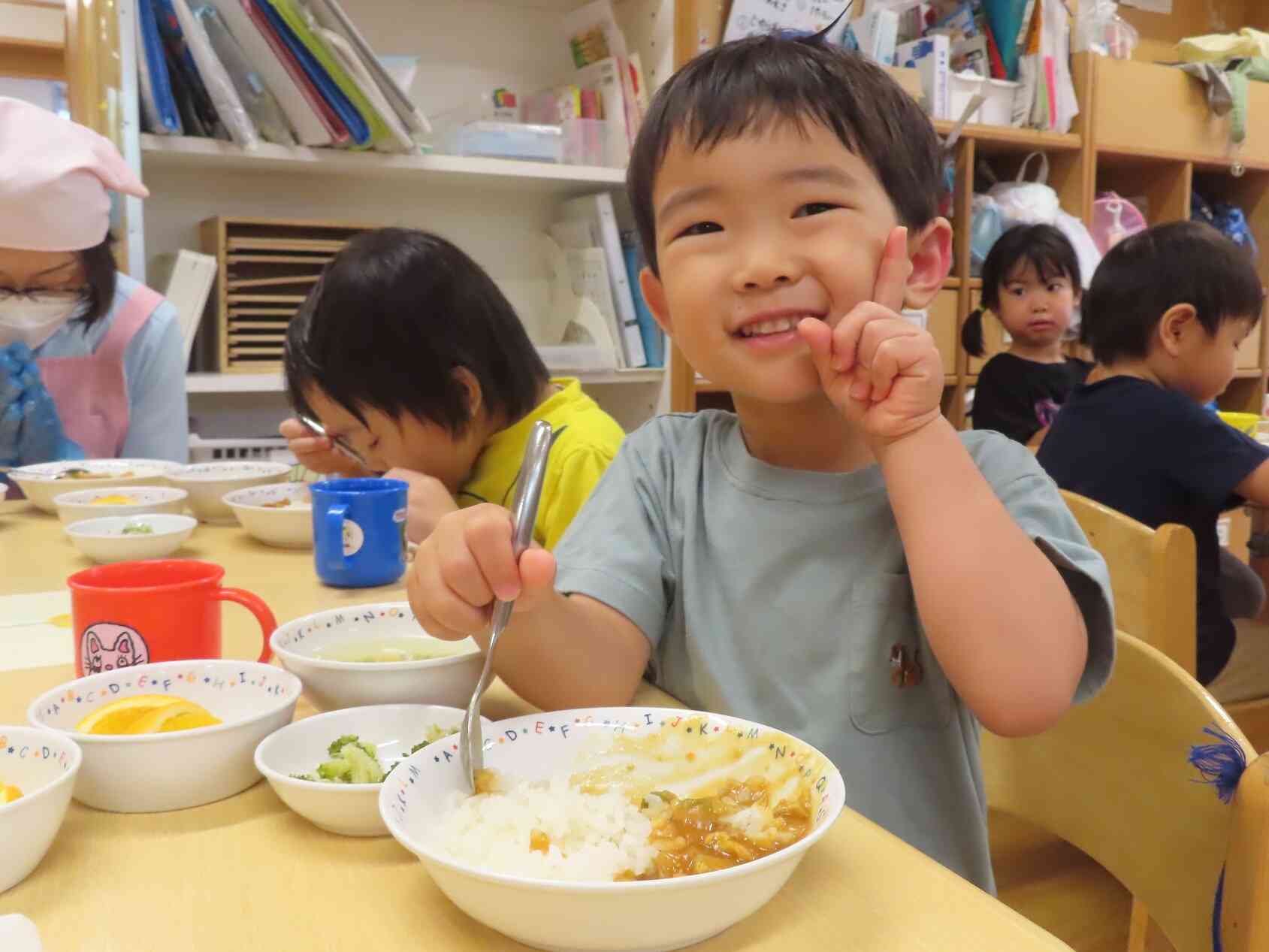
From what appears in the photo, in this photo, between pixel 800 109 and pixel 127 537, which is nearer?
pixel 800 109

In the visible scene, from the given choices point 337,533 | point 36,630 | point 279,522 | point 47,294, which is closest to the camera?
point 36,630


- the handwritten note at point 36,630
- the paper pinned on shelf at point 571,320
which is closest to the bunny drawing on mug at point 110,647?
the handwritten note at point 36,630

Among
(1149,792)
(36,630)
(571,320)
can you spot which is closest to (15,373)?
(36,630)

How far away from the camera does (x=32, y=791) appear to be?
502 mm

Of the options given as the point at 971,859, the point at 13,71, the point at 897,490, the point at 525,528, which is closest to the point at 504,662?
the point at 525,528

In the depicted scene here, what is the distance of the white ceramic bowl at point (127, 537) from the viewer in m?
1.08

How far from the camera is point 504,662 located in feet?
2.24

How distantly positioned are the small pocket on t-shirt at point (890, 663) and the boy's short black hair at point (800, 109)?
0.93 ft

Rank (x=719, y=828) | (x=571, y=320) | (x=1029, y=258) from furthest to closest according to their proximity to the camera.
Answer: (x=1029, y=258) < (x=571, y=320) < (x=719, y=828)

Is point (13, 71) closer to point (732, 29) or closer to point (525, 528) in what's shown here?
point (732, 29)

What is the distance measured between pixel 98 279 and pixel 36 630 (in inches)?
39.1

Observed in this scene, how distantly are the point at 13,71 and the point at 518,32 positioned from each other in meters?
1.18

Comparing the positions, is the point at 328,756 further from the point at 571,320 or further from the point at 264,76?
the point at 571,320

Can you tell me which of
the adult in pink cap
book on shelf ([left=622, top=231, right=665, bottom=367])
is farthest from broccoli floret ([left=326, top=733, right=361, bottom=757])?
book on shelf ([left=622, top=231, right=665, bottom=367])
